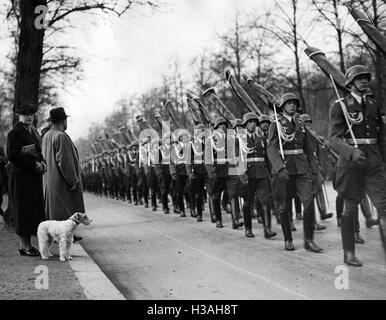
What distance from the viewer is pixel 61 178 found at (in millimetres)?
7332

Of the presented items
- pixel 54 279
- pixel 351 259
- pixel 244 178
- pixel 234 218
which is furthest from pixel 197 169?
pixel 54 279

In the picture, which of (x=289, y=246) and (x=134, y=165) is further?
(x=134, y=165)

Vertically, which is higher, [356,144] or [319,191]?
[356,144]

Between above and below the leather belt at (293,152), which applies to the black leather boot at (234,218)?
below

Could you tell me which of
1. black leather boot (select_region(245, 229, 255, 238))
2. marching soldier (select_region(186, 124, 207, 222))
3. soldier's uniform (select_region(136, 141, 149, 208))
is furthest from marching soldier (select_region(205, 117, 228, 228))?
soldier's uniform (select_region(136, 141, 149, 208))

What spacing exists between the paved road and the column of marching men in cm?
35

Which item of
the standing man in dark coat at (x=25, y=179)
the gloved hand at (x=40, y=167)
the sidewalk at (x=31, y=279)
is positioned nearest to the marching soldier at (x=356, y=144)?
the sidewalk at (x=31, y=279)

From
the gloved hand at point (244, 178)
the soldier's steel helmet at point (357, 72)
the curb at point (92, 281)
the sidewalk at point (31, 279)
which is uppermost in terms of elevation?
the soldier's steel helmet at point (357, 72)

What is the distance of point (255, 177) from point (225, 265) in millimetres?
3011

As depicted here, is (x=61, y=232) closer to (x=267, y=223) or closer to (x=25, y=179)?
(x=25, y=179)

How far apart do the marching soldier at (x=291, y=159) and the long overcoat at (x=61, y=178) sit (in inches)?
108

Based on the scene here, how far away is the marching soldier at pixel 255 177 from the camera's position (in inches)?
366

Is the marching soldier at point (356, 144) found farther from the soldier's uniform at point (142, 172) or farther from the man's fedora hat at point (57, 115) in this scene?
the soldier's uniform at point (142, 172)

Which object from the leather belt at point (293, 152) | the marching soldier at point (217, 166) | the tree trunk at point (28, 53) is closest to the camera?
the leather belt at point (293, 152)
